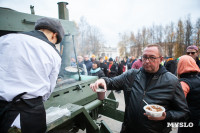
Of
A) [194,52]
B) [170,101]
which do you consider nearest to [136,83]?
[170,101]

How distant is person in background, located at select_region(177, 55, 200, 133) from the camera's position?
1783 mm

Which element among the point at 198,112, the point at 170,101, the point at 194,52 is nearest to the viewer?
the point at 170,101

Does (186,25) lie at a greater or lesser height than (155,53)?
greater

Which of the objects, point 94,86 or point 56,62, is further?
point 94,86


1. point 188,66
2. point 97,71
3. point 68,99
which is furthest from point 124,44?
point 68,99

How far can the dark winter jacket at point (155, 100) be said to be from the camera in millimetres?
1396

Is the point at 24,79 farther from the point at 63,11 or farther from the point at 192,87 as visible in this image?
the point at 63,11

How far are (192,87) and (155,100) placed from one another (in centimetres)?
82

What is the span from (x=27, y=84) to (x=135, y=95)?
1.26 meters

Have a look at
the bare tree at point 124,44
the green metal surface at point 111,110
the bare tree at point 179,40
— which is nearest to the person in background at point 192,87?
the green metal surface at point 111,110

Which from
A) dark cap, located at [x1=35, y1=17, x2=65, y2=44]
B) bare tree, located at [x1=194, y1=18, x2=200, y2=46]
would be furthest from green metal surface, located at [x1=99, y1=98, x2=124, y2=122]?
bare tree, located at [x1=194, y1=18, x2=200, y2=46]

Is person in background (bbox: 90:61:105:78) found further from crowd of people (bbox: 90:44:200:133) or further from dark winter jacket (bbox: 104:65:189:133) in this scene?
dark winter jacket (bbox: 104:65:189:133)

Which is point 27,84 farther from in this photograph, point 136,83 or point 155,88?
point 155,88

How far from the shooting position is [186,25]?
26.1 m
